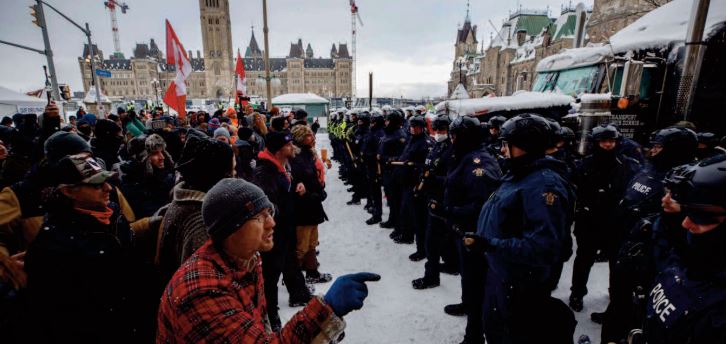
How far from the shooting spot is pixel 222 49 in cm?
9619

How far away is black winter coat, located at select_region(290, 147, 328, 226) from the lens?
4.36 m

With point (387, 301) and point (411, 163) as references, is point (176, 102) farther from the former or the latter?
point (387, 301)

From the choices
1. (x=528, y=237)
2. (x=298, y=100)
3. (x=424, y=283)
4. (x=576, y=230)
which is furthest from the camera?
(x=298, y=100)

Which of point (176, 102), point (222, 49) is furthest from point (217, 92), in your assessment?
point (176, 102)

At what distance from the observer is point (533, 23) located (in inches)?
2212

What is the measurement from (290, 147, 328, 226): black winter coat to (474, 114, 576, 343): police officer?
2.52m

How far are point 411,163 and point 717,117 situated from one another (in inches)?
262

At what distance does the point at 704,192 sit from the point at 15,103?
26.0 metres

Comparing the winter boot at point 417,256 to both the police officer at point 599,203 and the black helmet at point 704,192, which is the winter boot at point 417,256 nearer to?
the police officer at point 599,203

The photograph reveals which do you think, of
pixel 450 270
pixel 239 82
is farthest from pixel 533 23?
pixel 450 270

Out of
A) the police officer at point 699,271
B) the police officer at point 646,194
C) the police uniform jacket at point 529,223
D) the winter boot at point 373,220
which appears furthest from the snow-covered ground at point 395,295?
the police officer at point 699,271

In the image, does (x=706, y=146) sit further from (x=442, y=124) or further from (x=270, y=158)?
(x=270, y=158)

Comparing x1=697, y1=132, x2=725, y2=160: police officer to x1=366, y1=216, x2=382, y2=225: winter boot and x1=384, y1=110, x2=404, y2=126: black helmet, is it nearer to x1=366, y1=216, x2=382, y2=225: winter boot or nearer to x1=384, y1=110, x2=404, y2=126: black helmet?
x1=384, y1=110, x2=404, y2=126: black helmet

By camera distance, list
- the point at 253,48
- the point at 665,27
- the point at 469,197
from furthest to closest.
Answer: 1. the point at 253,48
2. the point at 665,27
3. the point at 469,197
